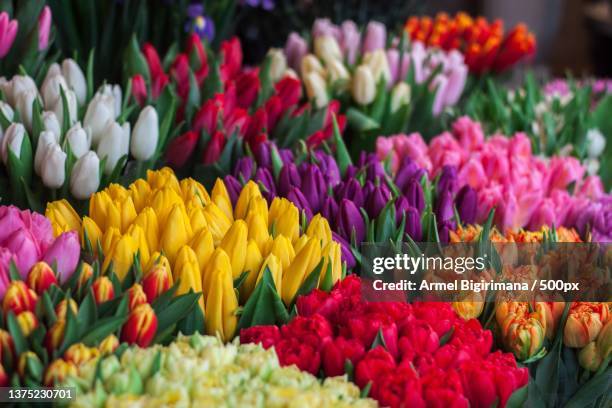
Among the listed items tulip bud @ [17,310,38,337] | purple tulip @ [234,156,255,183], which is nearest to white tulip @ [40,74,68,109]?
purple tulip @ [234,156,255,183]

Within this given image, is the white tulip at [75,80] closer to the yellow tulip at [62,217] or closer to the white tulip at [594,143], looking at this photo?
the yellow tulip at [62,217]

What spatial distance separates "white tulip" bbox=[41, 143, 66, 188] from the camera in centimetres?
88

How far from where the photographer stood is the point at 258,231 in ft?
2.47

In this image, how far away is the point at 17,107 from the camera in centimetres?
97

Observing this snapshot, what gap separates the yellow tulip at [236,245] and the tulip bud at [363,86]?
0.64 meters

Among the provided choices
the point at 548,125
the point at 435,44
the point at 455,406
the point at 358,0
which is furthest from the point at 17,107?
the point at 435,44

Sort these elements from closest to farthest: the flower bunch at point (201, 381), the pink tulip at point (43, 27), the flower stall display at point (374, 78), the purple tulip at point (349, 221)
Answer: the flower bunch at point (201, 381) → the purple tulip at point (349, 221) → the pink tulip at point (43, 27) → the flower stall display at point (374, 78)

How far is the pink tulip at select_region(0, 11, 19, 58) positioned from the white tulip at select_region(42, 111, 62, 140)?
194 mm

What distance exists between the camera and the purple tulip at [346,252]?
0.83 meters

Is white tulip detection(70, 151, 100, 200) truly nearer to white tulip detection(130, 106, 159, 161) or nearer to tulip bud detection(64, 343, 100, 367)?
white tulip detection(130, 106, 159, 161)

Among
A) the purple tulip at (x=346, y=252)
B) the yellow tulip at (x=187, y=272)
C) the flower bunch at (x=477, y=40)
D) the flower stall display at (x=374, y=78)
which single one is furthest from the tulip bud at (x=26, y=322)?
the flower bunch at (x=477, y=40)

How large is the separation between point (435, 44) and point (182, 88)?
892 millimetres

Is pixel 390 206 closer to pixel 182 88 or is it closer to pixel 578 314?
pixel 578 314

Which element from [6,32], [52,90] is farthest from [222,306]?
[6,32]
